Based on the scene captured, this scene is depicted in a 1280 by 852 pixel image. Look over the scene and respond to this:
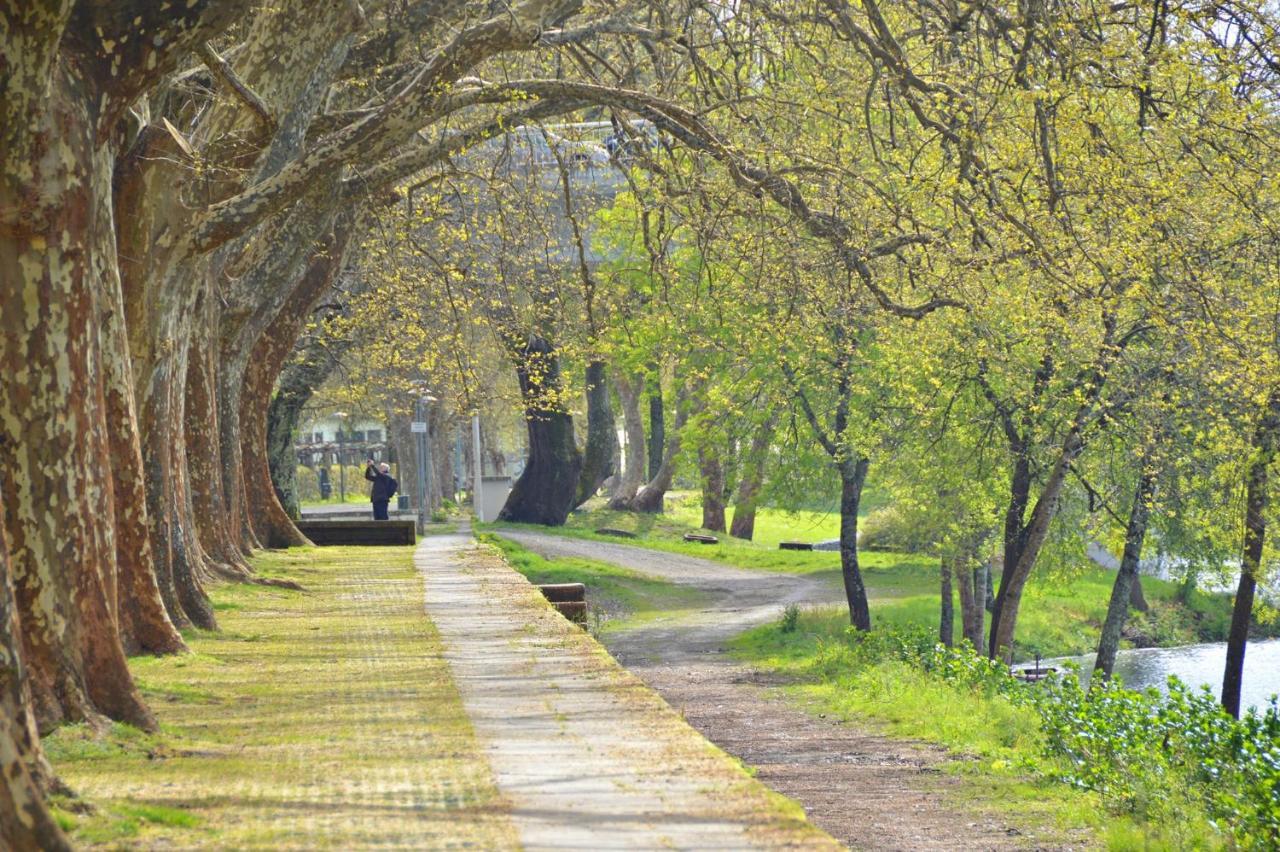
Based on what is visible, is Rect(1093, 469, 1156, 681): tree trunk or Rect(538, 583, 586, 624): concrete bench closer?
Rect(538, 583, 586, 624): concrete bench

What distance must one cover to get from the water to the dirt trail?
21.8ft

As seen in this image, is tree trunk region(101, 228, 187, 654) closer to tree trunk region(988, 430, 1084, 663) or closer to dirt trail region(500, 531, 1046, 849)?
dirt trail region(500, 531, 1046, 849)

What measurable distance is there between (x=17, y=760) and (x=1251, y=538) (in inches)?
834

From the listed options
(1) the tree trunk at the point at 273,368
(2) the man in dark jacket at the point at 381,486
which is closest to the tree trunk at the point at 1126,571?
(1) the tree trunk at the point at 273,368

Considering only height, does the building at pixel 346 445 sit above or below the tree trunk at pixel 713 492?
above

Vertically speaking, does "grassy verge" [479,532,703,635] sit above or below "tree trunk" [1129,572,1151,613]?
above

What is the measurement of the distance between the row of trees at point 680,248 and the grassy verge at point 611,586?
4773 millimetres

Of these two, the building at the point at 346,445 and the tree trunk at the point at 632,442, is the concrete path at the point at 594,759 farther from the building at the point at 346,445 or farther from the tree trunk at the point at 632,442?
the building at the point at 346,445

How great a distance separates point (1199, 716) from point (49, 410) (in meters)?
9.73

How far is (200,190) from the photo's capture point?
1333cm

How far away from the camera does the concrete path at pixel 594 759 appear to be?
6395 mm

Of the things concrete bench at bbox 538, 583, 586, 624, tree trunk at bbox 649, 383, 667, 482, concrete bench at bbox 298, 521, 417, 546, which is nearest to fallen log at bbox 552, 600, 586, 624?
concrete bench at bbox 538, 583, 586, 624

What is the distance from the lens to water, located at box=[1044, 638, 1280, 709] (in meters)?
29.9

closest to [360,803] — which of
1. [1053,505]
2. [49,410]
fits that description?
[49,410]
